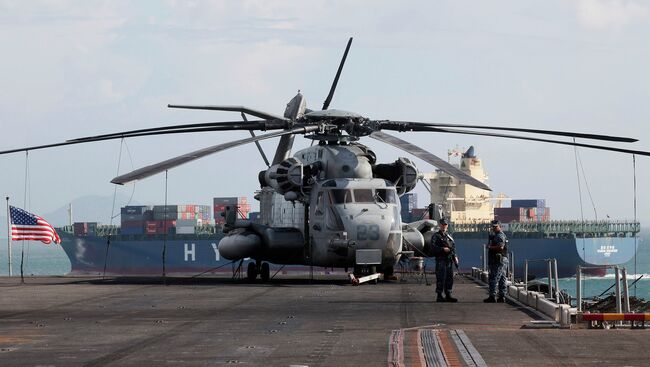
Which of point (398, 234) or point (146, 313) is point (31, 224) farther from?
point (146, 313)

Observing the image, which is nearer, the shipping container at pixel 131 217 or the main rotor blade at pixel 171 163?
the main rotor blade at pixel 171 163

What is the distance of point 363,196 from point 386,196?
2.54 feet

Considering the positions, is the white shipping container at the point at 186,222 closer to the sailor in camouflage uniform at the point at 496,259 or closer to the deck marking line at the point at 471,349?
the sailor in camouflage uniform at the point at 496,259

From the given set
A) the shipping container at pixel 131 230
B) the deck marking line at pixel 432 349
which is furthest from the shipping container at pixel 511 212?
the deck marking line at pixel 432 349

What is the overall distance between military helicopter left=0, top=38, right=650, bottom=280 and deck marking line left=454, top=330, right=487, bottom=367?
15534 millimetres

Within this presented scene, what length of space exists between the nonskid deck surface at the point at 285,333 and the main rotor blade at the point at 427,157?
9.55 ft

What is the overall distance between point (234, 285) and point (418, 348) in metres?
21.3

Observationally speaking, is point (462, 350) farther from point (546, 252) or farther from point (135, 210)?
point (135, 210)

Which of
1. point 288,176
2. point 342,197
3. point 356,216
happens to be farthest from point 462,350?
point 288,176

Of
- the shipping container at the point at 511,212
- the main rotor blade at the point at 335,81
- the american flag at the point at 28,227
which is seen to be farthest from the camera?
the shipping container at the point at 511,212

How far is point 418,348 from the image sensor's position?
1516cm

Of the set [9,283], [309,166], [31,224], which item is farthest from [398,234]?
[31,224]

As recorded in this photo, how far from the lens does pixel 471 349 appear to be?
14930 millimetres

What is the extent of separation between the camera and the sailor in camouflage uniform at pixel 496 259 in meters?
25.4
